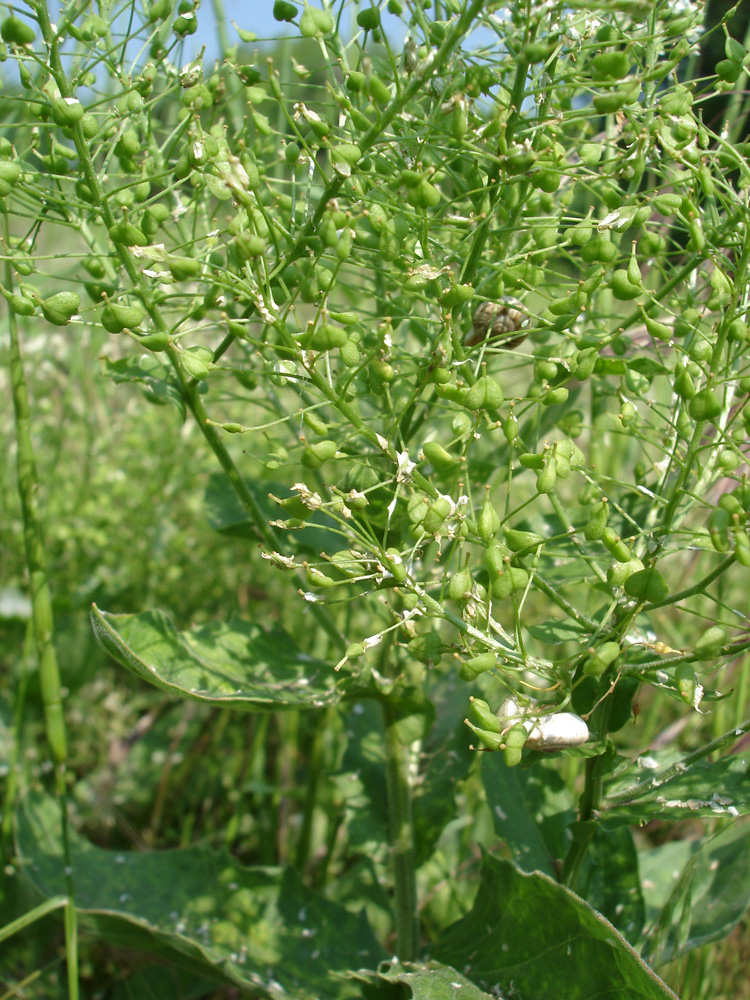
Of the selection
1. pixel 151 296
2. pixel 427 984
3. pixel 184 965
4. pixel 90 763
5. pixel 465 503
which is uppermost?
pixel 151 296

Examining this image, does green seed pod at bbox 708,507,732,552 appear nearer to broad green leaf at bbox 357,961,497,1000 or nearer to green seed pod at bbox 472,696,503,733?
green seed pod at bbox 472,696,503,733

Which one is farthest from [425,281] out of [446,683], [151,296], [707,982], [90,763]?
→ [90,763]

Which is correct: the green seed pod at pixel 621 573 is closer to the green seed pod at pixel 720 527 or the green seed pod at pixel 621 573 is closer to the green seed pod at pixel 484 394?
the green seed pod at pixel 720 527

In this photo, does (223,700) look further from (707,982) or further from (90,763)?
(90,763)

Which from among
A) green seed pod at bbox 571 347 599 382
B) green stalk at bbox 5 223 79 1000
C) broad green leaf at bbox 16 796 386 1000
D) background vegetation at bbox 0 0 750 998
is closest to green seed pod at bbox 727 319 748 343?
background vegetation at bbox 0 0 750 998

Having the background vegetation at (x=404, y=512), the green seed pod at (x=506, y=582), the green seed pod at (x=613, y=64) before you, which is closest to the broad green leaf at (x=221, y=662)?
the background vegetation at (x=404, y=512)

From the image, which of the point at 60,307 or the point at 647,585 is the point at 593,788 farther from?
the point at 60,307

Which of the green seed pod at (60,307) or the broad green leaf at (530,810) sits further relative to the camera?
the broad green leaf at (530,810)
